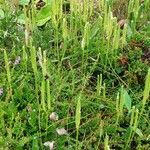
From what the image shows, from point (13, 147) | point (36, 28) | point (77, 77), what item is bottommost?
point (13, 147)

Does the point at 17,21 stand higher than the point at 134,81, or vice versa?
the point at 17,21

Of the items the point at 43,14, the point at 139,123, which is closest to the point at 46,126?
the point at 139,123

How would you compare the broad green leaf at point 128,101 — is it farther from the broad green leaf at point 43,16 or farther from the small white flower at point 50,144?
the broad green leaf at point 43,16

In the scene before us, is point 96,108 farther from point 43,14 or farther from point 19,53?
point 43,14

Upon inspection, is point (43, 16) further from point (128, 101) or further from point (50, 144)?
point (50, 144)

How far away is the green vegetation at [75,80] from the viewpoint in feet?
5.71

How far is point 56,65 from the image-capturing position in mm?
2135

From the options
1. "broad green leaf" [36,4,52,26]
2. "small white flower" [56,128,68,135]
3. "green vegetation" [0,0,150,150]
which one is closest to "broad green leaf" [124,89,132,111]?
"green vegetation" [0,0,150,150]

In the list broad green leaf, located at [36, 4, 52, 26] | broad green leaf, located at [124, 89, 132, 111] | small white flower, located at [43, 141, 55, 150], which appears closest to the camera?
small white flower, located at [43, 141, 55, 150]

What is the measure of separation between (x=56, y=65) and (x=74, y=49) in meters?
0.12

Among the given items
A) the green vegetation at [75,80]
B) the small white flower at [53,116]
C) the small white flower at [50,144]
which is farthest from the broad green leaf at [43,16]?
the small white flower at [50,144]

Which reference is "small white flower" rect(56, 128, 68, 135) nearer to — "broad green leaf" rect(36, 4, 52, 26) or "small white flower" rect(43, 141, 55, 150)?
"small white flower" rect(43, 141, 55, 150)

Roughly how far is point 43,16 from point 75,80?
59 cm

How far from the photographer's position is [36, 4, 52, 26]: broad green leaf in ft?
7.93
